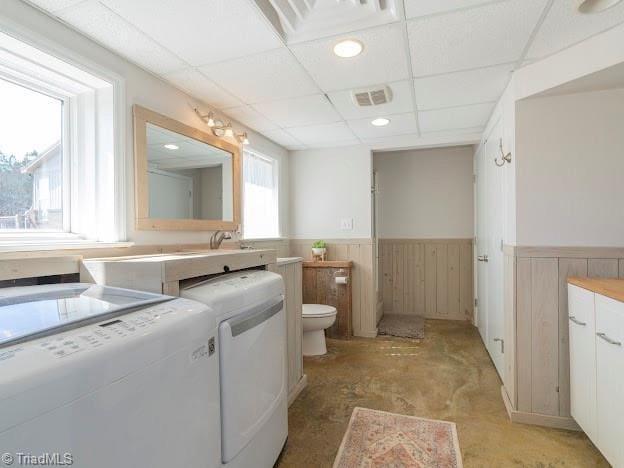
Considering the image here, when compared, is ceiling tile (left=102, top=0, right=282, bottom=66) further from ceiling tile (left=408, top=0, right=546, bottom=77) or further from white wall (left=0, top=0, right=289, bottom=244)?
ceiling tile (left=408, top=0, right=546, bottom=77)

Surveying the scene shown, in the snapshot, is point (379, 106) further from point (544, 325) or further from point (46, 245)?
point (46, 245)

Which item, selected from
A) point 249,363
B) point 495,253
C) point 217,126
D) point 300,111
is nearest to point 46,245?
point 249,363

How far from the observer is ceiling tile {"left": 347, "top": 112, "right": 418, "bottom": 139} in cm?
276

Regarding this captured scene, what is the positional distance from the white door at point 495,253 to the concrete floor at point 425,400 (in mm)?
233

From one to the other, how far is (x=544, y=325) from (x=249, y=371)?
5.61 ft

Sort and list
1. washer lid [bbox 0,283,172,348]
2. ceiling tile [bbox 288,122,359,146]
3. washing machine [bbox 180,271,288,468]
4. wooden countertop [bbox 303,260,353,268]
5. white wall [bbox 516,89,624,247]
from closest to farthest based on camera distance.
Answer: washer lid [bbox 0,283,172,348]
washing machine [bbox 180,271,288,468]
white wall [bbox 516,89,624,247]
ceiling tile [bbox 288,122,359,146]
wooden countertop [bbox 303,260,353,268]

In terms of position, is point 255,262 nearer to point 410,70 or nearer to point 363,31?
point 363,31

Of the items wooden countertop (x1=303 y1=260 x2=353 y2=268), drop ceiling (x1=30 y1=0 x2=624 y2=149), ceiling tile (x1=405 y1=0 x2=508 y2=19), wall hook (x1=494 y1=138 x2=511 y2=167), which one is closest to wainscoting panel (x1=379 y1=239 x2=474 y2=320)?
wooden countertop (x1=303 y1=260 x2=353 y2=268)

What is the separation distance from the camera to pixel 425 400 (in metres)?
2.16

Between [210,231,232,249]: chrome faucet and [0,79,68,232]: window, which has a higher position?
[0,79,68,232]: window

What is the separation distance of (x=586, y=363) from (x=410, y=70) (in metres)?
1.80

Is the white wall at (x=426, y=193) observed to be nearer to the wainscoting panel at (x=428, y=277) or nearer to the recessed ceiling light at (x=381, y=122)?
the wainscoting panel at (x=428, y=277)

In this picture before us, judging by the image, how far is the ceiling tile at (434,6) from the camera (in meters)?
1.35

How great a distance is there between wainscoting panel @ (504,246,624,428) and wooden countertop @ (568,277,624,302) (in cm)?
10
